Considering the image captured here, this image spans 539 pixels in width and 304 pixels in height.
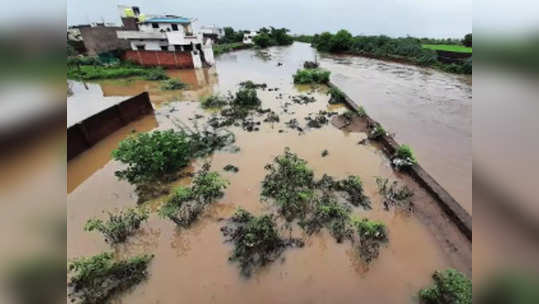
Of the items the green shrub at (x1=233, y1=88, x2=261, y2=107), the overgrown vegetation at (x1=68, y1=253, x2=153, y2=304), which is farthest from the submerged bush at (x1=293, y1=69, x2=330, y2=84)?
the overgrown vegetation at (x1=68, y1=253, x2=153, y2=304)

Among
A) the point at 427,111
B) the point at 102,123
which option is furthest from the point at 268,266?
the point at 427,111

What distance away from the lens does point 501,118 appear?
36.3 inches

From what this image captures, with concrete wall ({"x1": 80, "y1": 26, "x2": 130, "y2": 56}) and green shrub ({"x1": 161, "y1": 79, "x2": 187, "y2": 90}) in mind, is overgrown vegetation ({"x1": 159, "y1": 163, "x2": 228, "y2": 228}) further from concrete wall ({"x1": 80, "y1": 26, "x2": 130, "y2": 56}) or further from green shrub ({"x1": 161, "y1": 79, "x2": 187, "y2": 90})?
concrete wall ({"x1": 80, "y1": 26, "x2": 130, "y2": 56})

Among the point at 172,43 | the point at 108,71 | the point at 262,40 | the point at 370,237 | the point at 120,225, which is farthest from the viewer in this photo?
the point at 262,40

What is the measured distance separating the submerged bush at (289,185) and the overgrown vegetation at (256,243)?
1.85 feet

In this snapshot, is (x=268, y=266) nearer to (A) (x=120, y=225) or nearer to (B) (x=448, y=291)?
(B) (x=448, y=291)

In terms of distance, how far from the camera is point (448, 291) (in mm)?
3420

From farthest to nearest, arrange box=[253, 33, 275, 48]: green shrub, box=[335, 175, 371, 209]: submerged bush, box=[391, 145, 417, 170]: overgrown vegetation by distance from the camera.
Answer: box=[253, 33, 275, 48]: green shrub, box=[391, 145, 417, 170]: overgrown vegetation, box=[335, 175, 371, 209]: submerged bush

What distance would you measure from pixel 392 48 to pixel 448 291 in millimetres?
26810

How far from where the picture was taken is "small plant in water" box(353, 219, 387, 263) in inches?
161

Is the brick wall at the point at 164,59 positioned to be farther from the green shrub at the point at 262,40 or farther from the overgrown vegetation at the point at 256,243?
the green shrub at the point at 262,40

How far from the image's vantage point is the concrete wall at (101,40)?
79.7 ft

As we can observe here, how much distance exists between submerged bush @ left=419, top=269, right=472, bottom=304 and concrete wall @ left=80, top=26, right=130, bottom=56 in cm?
2940

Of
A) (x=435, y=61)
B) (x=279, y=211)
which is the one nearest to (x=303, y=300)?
(x=279, y=211)
